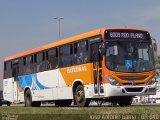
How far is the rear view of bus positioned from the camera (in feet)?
65.3

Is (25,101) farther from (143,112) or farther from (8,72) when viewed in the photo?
(143,112)

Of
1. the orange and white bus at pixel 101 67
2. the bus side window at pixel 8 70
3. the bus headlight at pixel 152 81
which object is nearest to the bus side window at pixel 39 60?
the orange and white bus at pixel 101 67

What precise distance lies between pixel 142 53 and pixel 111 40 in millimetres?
1514

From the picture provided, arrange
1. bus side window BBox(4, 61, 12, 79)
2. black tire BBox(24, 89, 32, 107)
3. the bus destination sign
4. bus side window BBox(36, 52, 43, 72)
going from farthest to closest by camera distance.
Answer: bus side window BBox(4, 61, 12, 79) < black tire BBox(24, 89, 32, 107) < bus side window BBox(36, 52, 43, 72) < the bus destination sign

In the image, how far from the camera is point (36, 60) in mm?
27422

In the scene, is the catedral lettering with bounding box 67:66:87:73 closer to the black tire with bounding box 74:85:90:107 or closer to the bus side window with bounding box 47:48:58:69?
the black tire with bounding box 74:85:90:107

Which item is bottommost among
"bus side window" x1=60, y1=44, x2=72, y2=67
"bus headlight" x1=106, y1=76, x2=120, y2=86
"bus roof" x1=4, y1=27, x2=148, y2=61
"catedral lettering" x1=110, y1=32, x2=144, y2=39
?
"bus headlight" x1=106, y1=76, x2=120, y2=86

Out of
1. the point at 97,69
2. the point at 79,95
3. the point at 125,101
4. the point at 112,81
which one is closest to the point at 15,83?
the point at 79,95

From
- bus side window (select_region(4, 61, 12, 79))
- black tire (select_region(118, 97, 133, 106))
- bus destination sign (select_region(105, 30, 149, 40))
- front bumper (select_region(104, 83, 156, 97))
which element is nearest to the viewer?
front bumper (select_region(104, 83, 156, 97))

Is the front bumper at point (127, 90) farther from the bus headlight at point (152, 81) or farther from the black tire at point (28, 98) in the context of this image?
the black tire at point (28, 98)

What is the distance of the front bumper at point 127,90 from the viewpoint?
19.8m

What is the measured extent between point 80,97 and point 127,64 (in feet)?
10.2

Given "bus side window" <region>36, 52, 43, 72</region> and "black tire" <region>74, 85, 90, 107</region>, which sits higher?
"bus side window" <region>36, 52, 43, 72</region>

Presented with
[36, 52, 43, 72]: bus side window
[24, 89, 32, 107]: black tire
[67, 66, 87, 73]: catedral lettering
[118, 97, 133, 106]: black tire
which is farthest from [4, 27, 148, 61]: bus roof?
[118, 97, 133, 106]: black tire
